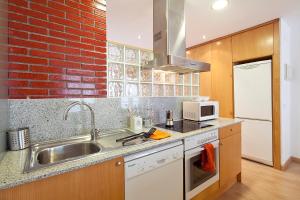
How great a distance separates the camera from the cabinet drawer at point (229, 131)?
175 centimetres

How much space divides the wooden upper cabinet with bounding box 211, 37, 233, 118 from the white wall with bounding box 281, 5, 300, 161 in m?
0.84

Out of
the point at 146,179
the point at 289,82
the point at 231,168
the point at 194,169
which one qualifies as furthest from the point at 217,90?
the point at 146,179

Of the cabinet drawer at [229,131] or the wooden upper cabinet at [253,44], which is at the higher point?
the wooden upper cabinet at [253,44]

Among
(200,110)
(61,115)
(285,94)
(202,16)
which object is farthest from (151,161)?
(285,94)

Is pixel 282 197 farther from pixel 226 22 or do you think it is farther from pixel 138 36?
pixel 138 36

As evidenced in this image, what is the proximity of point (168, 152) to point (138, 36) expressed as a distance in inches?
100

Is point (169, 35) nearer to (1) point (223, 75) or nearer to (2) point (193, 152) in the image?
(2) point (193, 152)

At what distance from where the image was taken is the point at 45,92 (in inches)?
48.1

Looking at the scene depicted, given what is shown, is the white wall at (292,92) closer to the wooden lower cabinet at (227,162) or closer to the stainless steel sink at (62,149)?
the wooden lower cabinet at (227,162)

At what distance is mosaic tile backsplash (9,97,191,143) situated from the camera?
1123 mm

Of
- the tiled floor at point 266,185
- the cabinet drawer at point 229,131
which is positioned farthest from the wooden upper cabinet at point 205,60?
the tiled floor at point 266,185

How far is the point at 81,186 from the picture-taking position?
0.84 m

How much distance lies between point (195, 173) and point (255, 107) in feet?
6.11

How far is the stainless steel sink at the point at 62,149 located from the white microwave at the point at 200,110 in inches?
52.0
